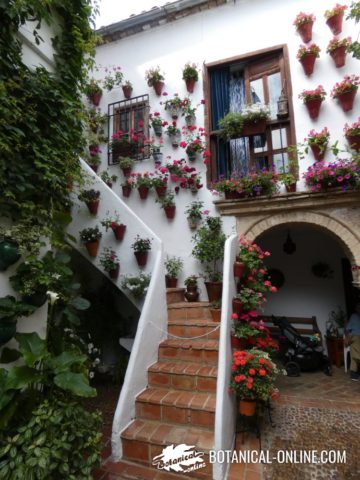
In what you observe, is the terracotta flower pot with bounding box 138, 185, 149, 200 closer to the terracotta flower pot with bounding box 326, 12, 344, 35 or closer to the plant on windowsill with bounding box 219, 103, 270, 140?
the plant on windowsill with bounding box 219, 103, 270, 140

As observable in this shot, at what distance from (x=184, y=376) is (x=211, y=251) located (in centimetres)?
198

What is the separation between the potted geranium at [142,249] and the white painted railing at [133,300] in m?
0.07

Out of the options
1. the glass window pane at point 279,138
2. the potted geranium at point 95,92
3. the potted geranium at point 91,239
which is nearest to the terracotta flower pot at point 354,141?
the glass window pane at point 279,138

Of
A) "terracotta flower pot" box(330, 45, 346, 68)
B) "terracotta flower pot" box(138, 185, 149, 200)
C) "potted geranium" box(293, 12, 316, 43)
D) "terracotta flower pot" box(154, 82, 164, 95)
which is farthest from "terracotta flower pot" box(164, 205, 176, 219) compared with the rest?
"potted geranium" box(293, 12, 316, 43)

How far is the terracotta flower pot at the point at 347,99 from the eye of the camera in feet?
13.3

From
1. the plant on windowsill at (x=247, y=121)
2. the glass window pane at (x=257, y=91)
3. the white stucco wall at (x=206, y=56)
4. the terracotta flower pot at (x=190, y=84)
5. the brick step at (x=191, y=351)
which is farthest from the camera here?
the terracotta flower pot at (x=190, y=84)

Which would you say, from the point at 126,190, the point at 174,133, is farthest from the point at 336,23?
the point at 126,190

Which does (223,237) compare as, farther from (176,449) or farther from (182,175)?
(176,449)

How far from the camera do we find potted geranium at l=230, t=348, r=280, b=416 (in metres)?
2.55

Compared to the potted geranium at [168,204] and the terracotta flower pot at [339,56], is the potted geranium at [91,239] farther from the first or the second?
the terracotta flower pot at [339,56]

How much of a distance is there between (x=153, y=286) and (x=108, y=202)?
5.32ft

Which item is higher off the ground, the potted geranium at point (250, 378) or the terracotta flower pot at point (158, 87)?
the terracotta flower pot at point (158, 87)

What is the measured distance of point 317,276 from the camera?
5652mm

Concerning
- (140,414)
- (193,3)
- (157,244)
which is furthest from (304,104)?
(140,414)
